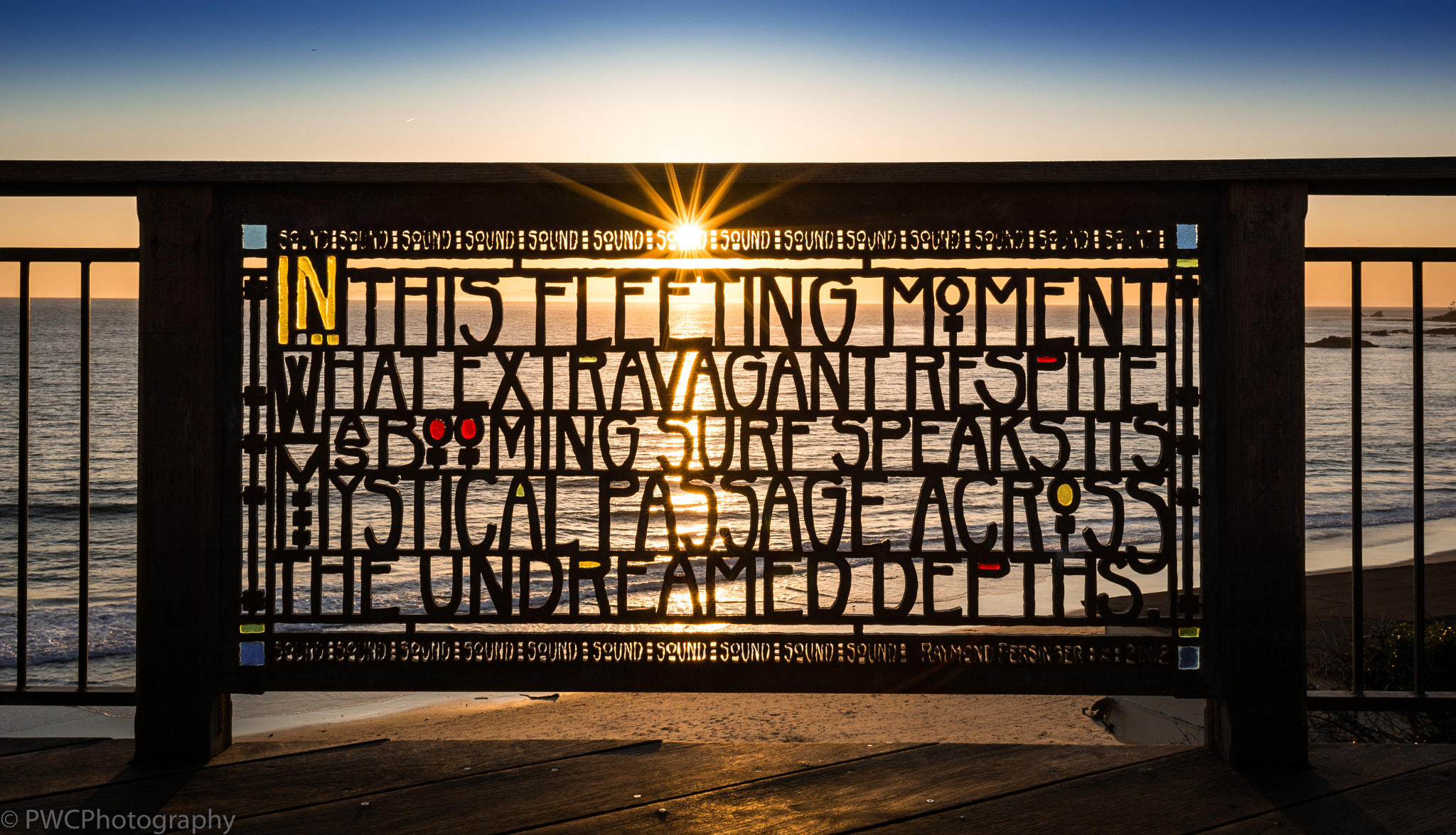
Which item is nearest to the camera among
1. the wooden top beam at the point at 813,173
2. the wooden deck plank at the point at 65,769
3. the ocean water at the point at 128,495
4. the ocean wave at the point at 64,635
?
the wooden deck plank at the point at 65,769

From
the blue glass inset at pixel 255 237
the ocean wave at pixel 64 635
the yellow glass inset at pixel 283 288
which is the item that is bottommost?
the ocean wave at pixel 64 635

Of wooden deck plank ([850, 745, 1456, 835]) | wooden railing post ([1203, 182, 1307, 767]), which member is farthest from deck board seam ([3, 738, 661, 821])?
wooden railing post ([1203, 182, 1307, 767])

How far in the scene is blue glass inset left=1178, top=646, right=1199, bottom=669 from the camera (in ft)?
9.85

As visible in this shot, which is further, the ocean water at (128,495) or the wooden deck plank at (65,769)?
the ocean water at (128,495)

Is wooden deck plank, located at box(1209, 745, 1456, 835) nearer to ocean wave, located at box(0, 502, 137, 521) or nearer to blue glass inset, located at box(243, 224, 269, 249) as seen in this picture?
blue glass inset, located at box(243, 224, 269, 249)

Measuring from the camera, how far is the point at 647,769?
2910mm

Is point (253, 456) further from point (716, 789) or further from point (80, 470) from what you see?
point (716, 789)

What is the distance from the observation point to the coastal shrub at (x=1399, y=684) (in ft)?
19.8

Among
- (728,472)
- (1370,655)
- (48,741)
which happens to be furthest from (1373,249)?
(1370,655)

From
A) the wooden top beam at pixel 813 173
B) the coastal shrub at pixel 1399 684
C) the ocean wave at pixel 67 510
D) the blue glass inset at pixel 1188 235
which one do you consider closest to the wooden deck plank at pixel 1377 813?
the blue glass inset at pixel 1188 235

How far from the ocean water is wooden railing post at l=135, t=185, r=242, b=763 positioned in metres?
2.32

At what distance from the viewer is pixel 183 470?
2.96 m

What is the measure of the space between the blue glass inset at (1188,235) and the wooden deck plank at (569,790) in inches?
65.1

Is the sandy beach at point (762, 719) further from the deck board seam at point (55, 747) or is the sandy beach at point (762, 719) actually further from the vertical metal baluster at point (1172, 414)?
the vertical metal baluster at point (1172, 414)
